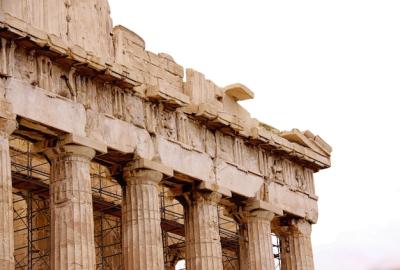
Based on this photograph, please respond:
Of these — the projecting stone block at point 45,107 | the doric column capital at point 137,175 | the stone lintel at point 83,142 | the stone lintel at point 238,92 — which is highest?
the stone lintel at point 238,92

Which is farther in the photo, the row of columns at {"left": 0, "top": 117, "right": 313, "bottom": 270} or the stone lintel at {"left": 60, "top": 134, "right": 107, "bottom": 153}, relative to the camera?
the stone lintel at {"left": 60, "top": 134, "right": 107, "bottom": 153}

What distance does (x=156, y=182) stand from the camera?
29531 millimetres

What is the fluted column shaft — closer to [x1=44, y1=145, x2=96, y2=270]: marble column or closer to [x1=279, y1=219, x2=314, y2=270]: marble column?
[x1=279, y1=219, x2=314, y2=270]: marble column

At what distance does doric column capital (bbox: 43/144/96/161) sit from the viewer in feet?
89.8

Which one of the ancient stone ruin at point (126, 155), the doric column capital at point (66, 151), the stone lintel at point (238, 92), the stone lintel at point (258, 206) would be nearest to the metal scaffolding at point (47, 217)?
the ancient stone ruin at point (126, 155)

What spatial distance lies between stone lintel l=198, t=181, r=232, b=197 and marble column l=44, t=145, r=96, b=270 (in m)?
4.13

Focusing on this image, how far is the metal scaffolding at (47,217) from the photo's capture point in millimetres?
31734

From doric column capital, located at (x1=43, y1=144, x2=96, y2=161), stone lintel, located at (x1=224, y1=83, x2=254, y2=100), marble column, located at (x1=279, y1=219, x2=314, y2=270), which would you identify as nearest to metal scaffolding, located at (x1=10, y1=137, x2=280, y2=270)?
marble column, located at (x1=279, y1=219, x2=314, y2=270)

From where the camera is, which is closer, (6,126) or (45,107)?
(6,126)

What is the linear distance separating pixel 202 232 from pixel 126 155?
3.38 m

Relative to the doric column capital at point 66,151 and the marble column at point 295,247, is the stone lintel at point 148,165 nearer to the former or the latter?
the doric column capital at point 66,151

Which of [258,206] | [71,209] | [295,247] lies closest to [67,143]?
[71,209]

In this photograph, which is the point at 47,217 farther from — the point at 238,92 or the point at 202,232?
the point at 238,92

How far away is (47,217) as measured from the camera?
110 feet
